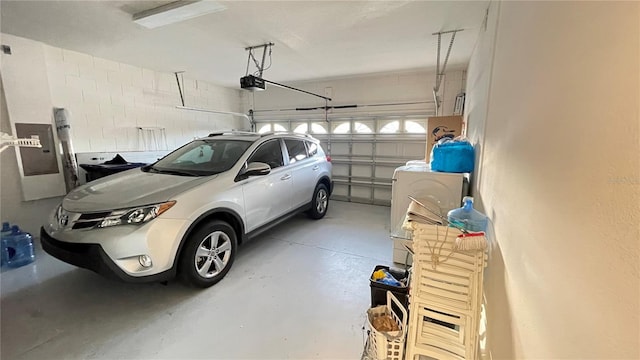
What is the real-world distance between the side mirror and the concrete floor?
101 centimetres

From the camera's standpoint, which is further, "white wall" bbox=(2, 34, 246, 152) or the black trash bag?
the black trash bag

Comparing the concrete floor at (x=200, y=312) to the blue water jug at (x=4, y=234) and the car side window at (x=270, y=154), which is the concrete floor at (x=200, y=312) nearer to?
the blue water jug at (x=4, y=234)

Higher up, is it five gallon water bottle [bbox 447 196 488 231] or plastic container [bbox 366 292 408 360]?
five gallon water bottle [bbox 447 196 488 231]

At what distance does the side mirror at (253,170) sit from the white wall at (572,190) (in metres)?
2.30

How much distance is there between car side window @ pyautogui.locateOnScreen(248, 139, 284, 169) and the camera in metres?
3.23

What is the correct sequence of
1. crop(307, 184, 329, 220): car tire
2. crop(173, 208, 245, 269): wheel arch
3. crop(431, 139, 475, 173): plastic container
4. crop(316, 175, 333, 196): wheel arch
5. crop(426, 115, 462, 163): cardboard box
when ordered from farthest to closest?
crop(316, 175, 333, 196): wheel arch, crop(307, 184, 329, 220): car tire, crop(426, 115, 462, 163): cardboard box, crop(431, 139, 475, 173): plastic container, crop(173, 208, 245, 269): wheel arch

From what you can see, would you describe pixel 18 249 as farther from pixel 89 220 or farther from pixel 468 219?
pixel 468 219

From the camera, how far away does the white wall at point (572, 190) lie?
0.54 metres

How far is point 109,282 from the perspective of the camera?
260 centimetres

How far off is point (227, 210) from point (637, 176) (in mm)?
2717

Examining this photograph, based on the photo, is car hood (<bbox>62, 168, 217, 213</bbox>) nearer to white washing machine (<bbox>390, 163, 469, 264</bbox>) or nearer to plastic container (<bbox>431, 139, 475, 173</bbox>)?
white washing machine (<bbox>390, 163, 469, 264</bbox>)

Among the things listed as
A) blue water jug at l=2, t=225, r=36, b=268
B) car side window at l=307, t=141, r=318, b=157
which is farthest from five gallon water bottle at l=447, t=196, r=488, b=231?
blue water jug at l=2, t=225, r=36, b=268

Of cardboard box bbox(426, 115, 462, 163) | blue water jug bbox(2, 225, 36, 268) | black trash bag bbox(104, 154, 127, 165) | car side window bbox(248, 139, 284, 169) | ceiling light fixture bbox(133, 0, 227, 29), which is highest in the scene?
ceiling light fixture bbox(133, 0, 227, 29)

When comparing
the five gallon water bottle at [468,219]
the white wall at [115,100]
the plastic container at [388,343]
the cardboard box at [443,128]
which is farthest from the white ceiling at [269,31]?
the plastic container at [388,343]
